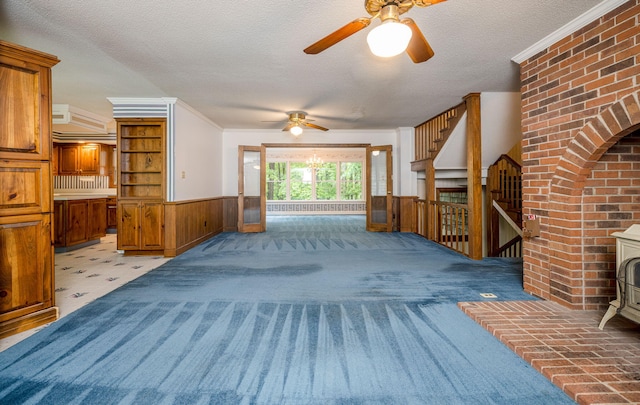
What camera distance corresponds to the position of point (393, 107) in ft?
17.4

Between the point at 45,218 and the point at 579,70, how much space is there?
4.41 m

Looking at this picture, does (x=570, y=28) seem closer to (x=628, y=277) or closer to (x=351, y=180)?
(x=628, y=277)

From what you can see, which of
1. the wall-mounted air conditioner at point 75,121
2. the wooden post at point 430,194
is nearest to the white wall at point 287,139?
the wooden post at point 430,194

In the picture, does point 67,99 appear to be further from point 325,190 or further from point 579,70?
point 325,190

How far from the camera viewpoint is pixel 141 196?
4977 mm

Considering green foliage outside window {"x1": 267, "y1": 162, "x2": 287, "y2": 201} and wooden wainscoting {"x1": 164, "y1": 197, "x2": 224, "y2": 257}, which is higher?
green foliage outside window {"x1": 267, "y1": 162, "x2": 287, "y2": 201}

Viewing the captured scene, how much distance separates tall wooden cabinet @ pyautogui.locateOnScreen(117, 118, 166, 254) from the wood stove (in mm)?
5232

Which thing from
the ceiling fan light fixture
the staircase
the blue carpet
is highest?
the ceiling fan light fixture

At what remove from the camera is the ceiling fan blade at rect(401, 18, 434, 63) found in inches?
75.6

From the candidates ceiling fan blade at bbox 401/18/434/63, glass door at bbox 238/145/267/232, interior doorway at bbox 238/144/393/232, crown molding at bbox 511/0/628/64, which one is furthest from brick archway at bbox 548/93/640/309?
interior doorway at bbox 238/144/393/232

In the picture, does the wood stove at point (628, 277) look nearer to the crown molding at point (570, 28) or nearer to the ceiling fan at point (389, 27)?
the crown molding at point (570, 28)

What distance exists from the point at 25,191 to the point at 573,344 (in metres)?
4.00

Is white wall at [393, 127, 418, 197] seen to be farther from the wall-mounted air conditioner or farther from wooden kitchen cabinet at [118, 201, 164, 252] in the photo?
the wall-mounted air conditioner

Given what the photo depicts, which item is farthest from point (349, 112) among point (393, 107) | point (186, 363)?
point (186, 363)
